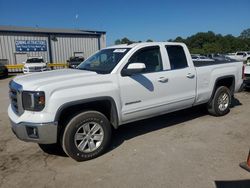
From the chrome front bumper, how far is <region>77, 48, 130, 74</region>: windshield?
1364mm

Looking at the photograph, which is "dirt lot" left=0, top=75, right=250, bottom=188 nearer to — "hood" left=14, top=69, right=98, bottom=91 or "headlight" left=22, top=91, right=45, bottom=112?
"headlight" left=22, top=91, right=45, bottom=112

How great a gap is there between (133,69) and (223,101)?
11.0 feet

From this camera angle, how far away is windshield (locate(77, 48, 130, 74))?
4.70 m

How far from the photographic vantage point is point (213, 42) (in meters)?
92.7

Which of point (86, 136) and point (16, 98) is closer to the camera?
point (16, 98)

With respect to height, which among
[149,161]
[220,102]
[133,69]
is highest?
[133,69]

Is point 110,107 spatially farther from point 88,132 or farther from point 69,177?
point 69,177

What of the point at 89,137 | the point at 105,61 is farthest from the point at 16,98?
the point at 105,61

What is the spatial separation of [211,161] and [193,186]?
2.82ft

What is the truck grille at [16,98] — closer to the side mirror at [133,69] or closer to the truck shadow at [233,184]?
the side mirror at [133,69]

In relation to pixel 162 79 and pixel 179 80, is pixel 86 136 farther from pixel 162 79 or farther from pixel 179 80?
pixel 179 80

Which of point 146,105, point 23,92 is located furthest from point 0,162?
point 146,105

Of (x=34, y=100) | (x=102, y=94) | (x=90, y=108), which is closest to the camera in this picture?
(x=34, y=100)

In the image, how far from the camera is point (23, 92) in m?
3.86
